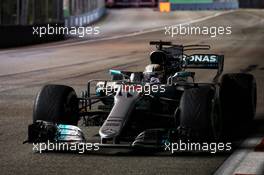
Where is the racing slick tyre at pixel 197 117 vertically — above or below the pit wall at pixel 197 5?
above

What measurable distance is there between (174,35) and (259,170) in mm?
33458

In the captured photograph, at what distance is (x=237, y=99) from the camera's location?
32.9 feet

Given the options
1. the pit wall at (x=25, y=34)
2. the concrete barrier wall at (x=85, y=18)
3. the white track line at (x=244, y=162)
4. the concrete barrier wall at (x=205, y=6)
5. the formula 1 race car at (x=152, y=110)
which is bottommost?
the concrete barrier wall at (x=205, y=6)

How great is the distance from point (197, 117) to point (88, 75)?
11171 mm

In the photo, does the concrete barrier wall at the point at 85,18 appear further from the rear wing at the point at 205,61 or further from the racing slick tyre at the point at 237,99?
the racing slick tyre at the point at 237,99

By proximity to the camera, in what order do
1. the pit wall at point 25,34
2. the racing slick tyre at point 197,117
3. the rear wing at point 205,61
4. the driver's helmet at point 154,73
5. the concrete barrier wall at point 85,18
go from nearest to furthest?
the racing slick tyre at point 197,117 < the driver's helmet at point 154,73 < the rear wing at point 205,61 < the pit wall at point 25,34 < the concrete barrier wall at point 85,18

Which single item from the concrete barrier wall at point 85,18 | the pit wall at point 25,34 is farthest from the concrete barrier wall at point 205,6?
the pit wall at point 25,34

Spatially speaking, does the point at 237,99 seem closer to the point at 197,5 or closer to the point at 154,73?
the point at 154,73

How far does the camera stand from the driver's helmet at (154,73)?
9.62 metres

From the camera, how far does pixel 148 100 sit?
29.0ft

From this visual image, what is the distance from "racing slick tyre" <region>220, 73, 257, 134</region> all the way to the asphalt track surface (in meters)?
0.27

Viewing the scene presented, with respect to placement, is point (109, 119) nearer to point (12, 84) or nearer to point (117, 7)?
point (12, 84)

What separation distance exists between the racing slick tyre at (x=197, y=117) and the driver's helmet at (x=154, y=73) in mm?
1541

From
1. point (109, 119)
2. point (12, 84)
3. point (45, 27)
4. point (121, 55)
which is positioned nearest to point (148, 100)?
point (109, 119)
